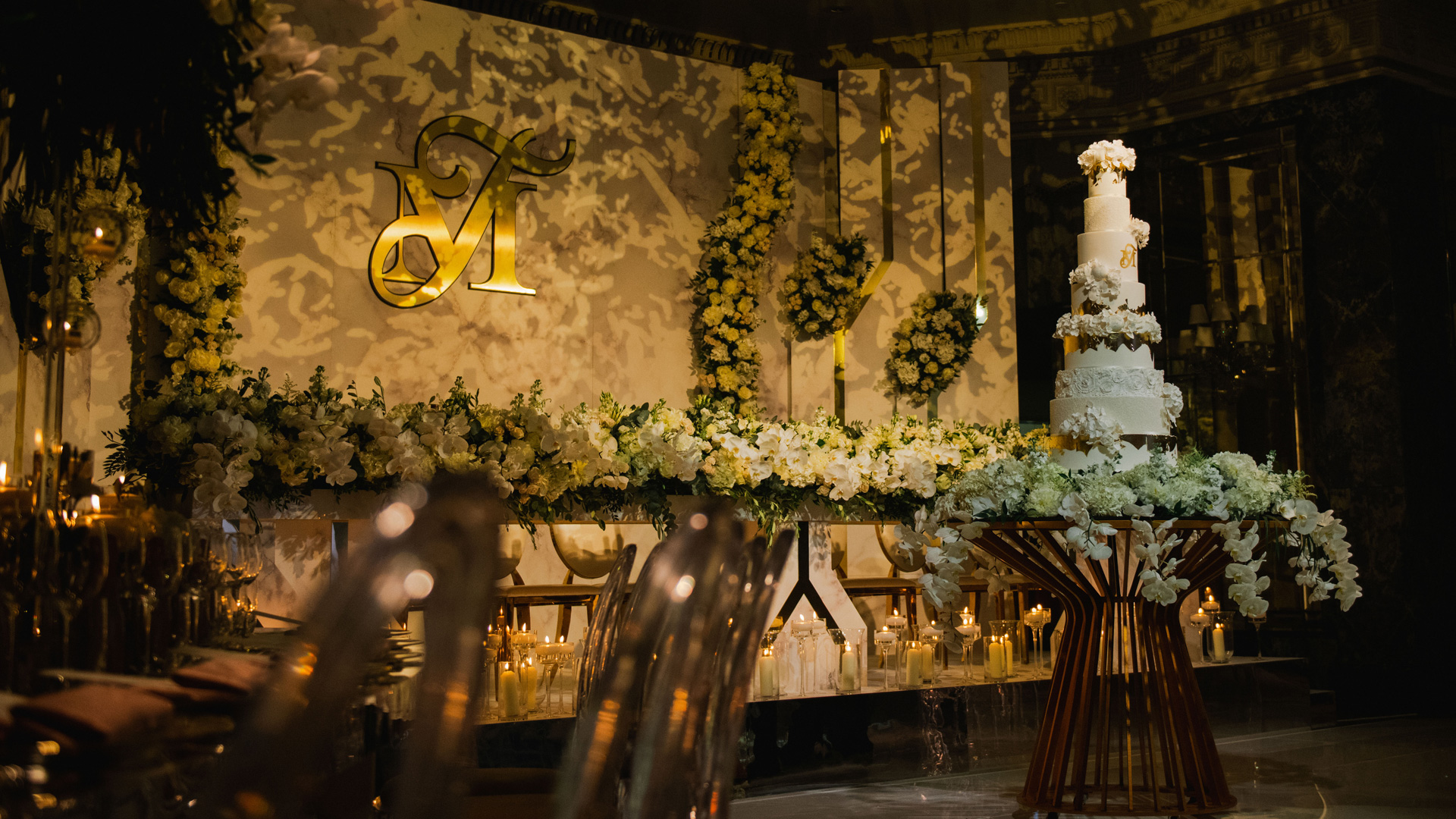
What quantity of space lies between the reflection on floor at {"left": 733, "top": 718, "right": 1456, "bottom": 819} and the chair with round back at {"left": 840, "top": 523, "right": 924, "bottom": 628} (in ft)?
7.64

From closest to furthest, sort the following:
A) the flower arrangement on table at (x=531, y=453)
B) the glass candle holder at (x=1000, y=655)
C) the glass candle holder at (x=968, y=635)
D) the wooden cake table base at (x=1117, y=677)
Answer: the wooden cake table base at (x=1117, y=677) < the flower arrangement on table at (x=531, y=453) < the glass candle holder at (x=968, y=635) < the glass candle holder at (x=1000, y=655)

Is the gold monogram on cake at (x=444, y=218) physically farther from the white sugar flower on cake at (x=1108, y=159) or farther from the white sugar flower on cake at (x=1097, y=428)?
the white sugar flower on cake at (x=1097, y=428)

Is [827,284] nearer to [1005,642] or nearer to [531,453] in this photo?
[1005,642]

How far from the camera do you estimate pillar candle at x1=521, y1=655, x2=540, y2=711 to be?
4.54m

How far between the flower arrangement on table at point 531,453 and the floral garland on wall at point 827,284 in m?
2.63

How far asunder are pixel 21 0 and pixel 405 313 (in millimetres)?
6049

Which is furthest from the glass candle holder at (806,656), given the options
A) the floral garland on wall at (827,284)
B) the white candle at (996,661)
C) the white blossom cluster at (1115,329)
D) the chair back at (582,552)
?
the floral garland on wall at (827,284)

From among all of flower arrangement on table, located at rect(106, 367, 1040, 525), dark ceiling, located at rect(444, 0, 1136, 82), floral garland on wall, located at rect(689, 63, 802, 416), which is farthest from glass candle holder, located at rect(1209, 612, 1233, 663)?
dark ceiling, located at rect(444, 0, 1136, 82)

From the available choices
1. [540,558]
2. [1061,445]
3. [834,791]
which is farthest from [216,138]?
[540,558]

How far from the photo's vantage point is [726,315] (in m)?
8.29

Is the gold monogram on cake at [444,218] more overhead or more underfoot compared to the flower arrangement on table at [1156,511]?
more overhead

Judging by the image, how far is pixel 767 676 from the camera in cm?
504

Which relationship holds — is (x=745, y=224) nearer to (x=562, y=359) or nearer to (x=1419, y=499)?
(x=562, y=359)

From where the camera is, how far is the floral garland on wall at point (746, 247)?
8.27 meters
